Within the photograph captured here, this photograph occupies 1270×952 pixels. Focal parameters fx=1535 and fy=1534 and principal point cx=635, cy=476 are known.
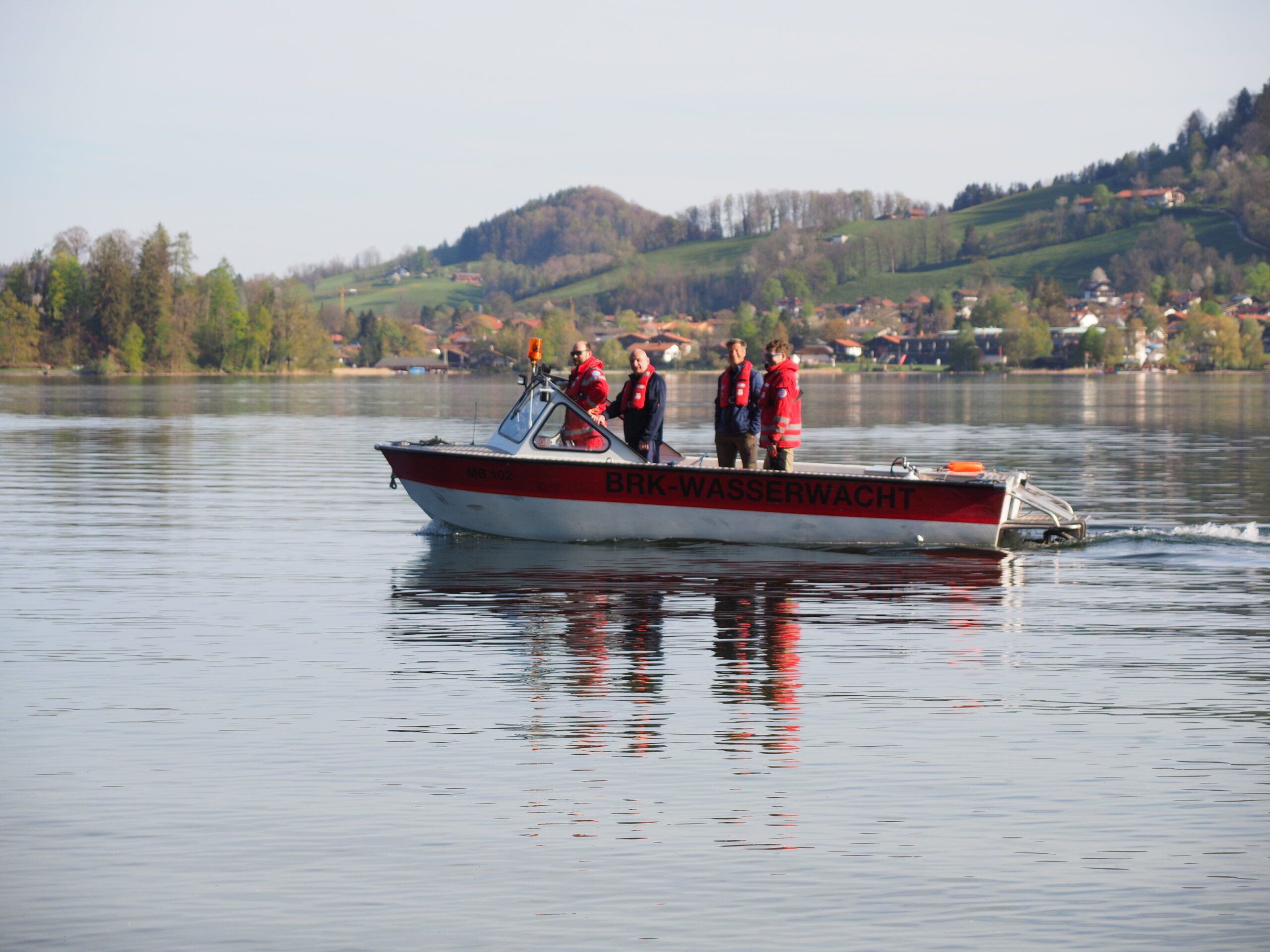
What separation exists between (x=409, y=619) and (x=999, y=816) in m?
7.70

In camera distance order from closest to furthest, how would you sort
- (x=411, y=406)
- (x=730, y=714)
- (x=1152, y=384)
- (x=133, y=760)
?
1. (x=133, y=760)
2. (x=730, y=714)
3. (x=411, y=406)
4. (x=1152, y=384)

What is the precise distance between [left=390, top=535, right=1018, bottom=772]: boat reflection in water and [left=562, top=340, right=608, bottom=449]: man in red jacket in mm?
1414

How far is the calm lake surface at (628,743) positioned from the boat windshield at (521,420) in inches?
58.0

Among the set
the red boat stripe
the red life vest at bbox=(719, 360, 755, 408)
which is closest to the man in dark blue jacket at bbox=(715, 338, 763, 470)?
the red life vest at bbox=(719, 360, 755, 408)

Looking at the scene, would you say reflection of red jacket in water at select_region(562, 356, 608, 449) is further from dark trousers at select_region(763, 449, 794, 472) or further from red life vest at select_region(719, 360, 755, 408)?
dark trousers at select_region(763, 449, 794, 472)

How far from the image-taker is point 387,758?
Answer: 927 centimetres

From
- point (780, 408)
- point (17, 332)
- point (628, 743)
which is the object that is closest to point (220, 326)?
point (17, 332)

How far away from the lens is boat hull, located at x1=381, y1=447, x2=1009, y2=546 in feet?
60.8

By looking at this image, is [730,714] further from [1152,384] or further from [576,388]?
[1152,384]

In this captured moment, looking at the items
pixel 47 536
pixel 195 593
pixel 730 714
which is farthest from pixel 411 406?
pixel 730 714

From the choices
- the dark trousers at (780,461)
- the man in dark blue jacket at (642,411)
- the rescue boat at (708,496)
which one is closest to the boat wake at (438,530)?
the rescue boat at (708,496)

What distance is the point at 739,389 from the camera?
738 inches

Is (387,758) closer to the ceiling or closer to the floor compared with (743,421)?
closer to the floor

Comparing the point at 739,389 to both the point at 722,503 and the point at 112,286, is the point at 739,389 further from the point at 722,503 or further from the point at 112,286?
the point at 112,286
